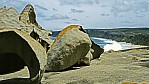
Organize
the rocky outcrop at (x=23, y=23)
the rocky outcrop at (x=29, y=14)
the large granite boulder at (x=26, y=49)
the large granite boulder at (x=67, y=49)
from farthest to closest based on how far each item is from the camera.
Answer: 1. the rocky outcrop at (x=29, y=14)
2. the large granite boulder at (x=67, y=49)
3. the rocky outcrop at (x=23, y=23)
4. the large granite boulder at (x=26, y=49)

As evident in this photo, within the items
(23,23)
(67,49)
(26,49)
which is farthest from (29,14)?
(26,49)

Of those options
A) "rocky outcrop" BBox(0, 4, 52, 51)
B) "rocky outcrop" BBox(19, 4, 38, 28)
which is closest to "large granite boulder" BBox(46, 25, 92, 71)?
"rocky outcrop" BBox(0, 4, 52, 51)

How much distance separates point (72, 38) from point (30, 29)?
10.9 feet

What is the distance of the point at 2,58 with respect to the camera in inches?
610

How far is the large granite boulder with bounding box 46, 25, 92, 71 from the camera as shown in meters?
17.9

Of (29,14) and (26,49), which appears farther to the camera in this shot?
(29,14)

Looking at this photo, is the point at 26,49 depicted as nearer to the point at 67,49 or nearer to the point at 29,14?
the point at 67,49

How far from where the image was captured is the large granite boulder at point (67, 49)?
17.9 meters

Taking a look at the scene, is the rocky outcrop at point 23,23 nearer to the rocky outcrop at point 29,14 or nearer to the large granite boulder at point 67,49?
the rocky outcrop at point 29,14

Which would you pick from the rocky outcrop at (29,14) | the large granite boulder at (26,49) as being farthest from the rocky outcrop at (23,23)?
the large granite boulder at (26,49)

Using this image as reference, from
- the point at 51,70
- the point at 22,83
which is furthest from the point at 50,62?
the point at 22,83

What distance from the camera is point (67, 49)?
18156 millimetres

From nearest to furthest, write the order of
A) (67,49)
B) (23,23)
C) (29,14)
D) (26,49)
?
(26,49) → (67,49) → (23,23) → (29,14)

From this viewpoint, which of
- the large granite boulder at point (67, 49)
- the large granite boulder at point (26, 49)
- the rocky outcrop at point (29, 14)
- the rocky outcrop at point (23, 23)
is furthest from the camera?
the rocky outcrop at point (29, 14)
